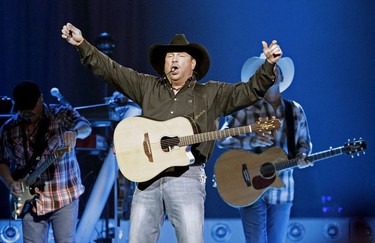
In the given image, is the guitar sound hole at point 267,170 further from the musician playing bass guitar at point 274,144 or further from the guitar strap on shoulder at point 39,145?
the guitar strap on shoulder at point 39,145

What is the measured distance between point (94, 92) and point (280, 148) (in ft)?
8.17

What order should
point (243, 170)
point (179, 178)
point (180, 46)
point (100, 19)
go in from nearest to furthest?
point (179, 178) → point (180, 46) → point (243, 170) → point (100, 19)

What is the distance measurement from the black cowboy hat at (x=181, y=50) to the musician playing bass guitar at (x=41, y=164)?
1.32m

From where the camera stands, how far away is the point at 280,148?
19.9ft

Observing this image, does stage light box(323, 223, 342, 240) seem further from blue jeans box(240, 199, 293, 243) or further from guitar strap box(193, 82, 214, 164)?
guitar strap box(193, 82, 214, 164)

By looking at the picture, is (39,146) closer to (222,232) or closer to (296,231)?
(222,232)

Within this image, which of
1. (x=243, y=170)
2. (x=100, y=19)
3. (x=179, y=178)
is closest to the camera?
(x=179, y=178)

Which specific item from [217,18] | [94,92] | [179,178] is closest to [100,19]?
[94,92]

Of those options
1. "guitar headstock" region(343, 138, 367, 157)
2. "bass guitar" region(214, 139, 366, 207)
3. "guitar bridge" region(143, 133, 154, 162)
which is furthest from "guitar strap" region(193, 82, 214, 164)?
"guitar headstock" region(343, 138, 367, 157)

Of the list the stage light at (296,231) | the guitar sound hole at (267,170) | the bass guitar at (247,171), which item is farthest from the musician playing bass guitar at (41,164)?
the stage light at (296,231)

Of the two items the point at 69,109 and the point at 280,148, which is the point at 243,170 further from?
the point at 69,109

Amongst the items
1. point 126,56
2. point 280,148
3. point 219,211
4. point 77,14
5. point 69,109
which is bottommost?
point 219,211

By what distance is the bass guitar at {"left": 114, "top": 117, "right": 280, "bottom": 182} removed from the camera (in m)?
4.37

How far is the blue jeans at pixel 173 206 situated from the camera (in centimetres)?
429
